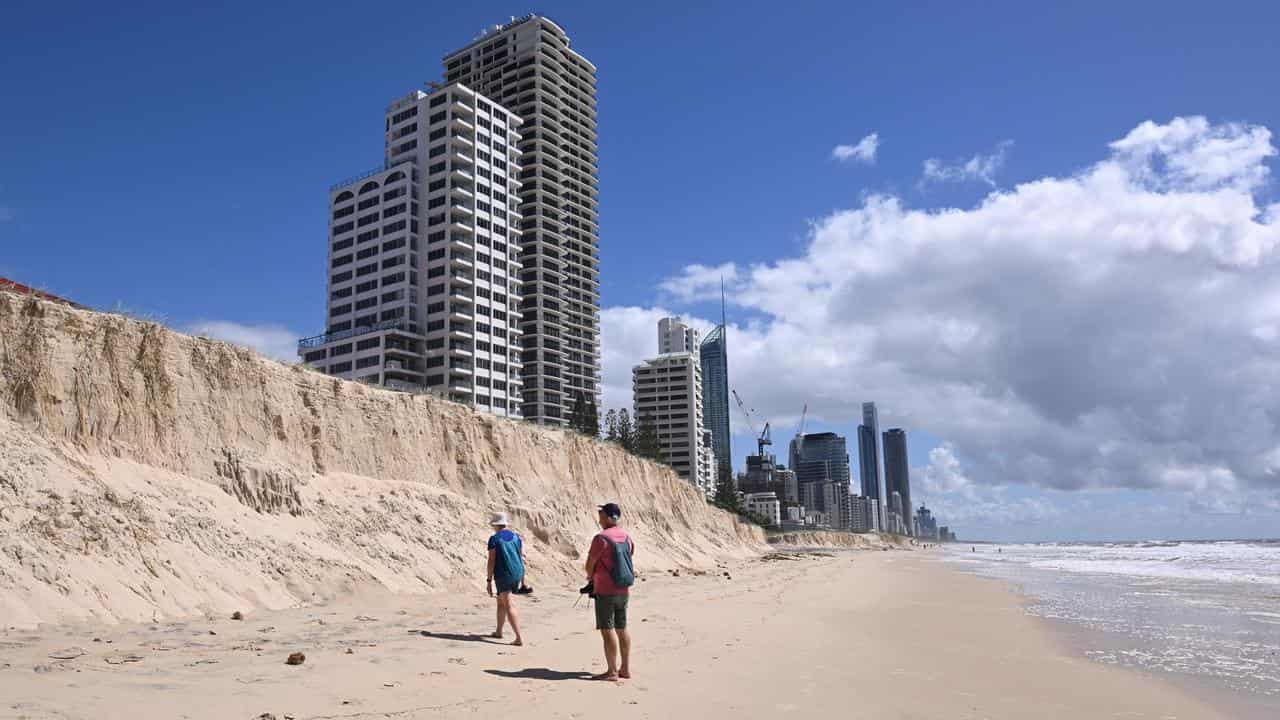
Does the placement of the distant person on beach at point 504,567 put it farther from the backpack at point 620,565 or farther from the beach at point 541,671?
the backpack at point 620,565

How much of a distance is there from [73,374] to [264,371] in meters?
4.31

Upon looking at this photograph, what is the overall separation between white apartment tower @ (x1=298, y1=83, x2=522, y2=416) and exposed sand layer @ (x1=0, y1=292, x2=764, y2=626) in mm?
57337

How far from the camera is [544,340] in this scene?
98.2m

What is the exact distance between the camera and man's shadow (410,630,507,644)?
9.81m

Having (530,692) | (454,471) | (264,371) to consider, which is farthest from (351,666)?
(454,471)

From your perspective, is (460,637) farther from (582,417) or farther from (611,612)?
(582,417)

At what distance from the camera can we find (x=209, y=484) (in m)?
15.0

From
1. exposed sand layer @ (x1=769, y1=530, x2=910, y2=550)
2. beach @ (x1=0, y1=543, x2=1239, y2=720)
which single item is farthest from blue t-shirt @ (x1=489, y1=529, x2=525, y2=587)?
exposed sand layer @ (x1=769, y1=530, x2=910, y2=550)

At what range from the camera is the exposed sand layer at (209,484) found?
429 inches

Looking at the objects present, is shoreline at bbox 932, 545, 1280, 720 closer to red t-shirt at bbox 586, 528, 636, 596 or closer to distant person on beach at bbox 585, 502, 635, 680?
distant person on beach at bbox 585, 502, 635, 680

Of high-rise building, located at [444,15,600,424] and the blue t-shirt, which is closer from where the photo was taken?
the blue t-shirt

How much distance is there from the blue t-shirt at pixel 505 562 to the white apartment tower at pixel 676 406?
12946cm

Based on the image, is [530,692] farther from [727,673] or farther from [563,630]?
[563,630]

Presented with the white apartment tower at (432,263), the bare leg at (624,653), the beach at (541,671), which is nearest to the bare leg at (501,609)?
the beach at (541,671)
